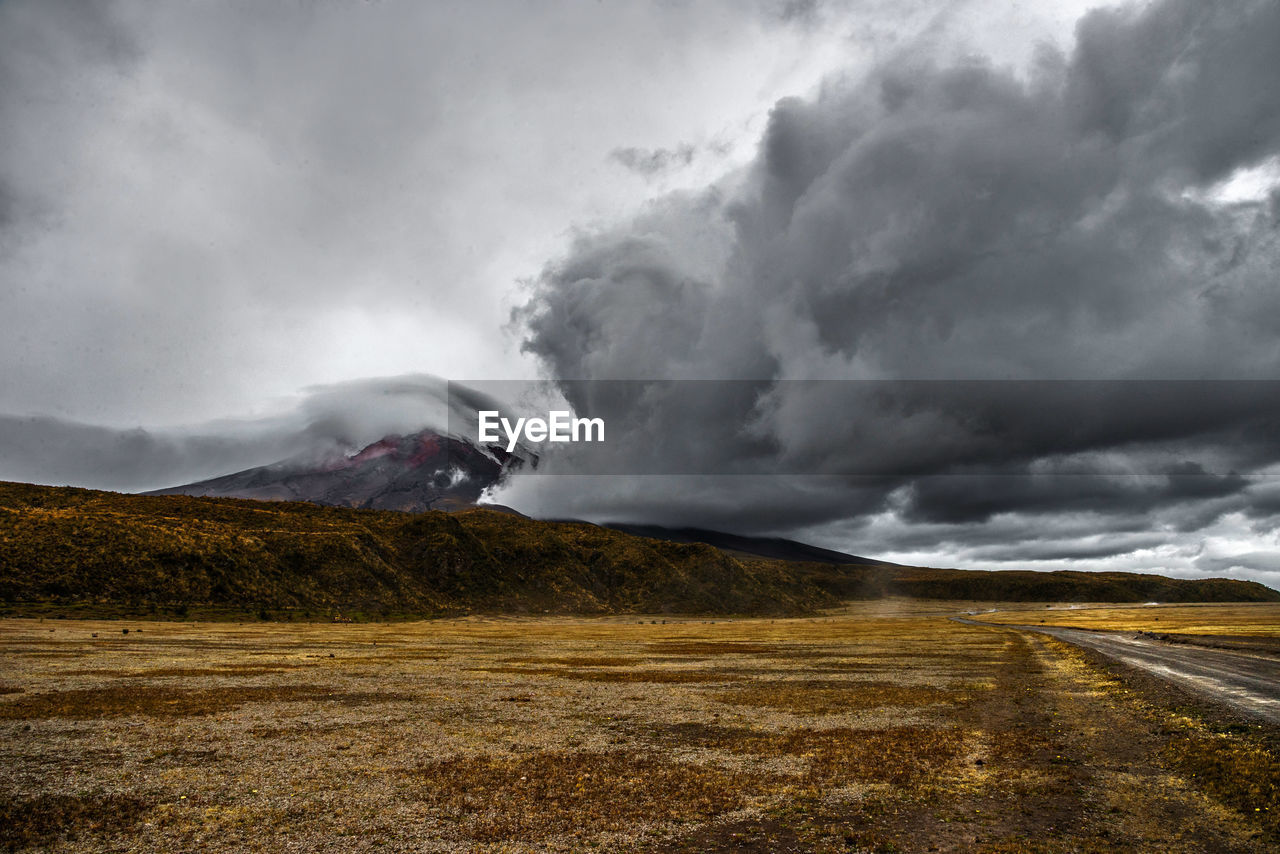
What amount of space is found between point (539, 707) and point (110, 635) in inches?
2069

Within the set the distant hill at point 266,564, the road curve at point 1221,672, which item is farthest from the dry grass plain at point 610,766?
the distant hill at point 266,564

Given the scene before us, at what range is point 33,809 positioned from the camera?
43.5 feet

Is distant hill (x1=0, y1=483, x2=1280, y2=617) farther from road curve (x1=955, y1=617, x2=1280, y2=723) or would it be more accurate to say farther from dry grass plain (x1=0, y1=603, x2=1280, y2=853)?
road curve (x1=955, y1=617, x2=1280, y2=723)

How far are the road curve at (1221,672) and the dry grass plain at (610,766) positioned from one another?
378 centimetres

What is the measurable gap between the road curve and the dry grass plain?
3.78 meters

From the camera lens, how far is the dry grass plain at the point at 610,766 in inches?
489

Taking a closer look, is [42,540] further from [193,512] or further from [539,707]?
[539,707]

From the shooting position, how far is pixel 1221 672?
40.6 meters

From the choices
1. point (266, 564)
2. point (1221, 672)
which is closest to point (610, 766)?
point (1221, 672)

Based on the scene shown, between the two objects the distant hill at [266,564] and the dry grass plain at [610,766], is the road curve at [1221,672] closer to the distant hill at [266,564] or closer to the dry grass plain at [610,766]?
the dry grass plain at [610,766]

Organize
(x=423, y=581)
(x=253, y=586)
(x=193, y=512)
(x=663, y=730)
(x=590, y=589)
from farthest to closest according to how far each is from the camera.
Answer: (x=590, y=589), (x=423, y=581), (x=193, y=512), (x=253, y=586), (x=663, y=730)

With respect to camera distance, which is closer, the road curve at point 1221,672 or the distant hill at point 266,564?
→ the road curve at point 1221,672

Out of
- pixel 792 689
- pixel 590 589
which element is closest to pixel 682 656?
pixel 792 689

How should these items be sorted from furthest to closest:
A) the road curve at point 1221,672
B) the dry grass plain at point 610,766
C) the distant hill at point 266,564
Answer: the distant hill at point 266,564 → the road curve at point 1221,672 → the dry grass plain at point 610,766
